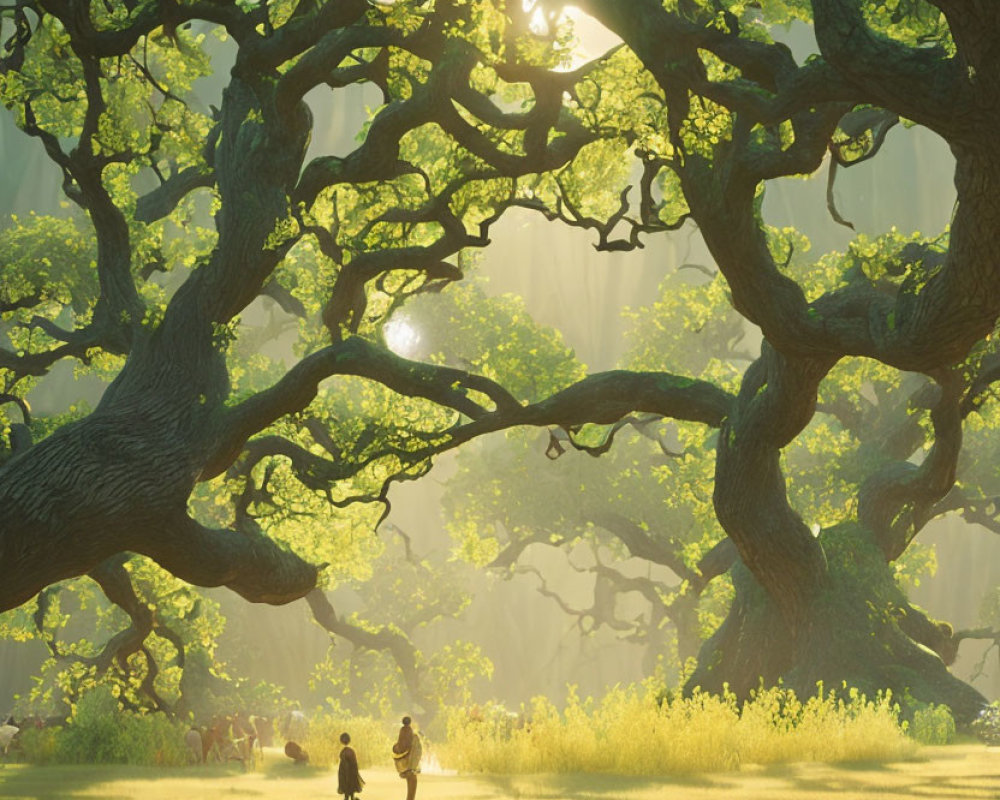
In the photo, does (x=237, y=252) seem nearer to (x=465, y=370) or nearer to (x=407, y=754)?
(x=465, y=370)

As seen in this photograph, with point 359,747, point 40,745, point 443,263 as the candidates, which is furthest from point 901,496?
point 40,745

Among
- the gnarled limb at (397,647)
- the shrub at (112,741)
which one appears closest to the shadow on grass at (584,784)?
the shrub at (112,741)

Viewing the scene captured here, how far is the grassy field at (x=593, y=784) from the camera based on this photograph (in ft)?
39.1

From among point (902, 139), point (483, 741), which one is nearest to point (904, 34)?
point (483, 741)

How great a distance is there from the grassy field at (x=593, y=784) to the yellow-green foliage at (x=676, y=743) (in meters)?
0.52

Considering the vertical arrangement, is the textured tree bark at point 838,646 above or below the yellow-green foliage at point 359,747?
above

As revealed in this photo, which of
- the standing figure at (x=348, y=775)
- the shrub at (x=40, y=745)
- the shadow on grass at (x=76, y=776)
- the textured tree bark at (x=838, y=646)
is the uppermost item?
the textured tree bark at (x=838, y=646)

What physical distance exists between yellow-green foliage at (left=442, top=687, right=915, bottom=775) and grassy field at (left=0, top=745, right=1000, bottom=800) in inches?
20.4

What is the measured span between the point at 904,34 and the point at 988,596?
34822mm

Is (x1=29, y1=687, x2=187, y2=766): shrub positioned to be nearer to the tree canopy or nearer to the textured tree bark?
the tree canopy

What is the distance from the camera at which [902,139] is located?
2451 inches

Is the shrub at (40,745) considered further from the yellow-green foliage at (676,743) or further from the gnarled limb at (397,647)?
the gnarled limb at (397,647)

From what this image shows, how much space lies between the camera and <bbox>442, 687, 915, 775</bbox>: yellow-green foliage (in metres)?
14.5

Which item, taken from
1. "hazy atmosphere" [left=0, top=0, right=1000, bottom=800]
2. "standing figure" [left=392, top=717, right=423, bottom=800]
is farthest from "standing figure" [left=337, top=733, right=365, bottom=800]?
"standing figure" [left=392, top=717, right=423, bottom=800]
